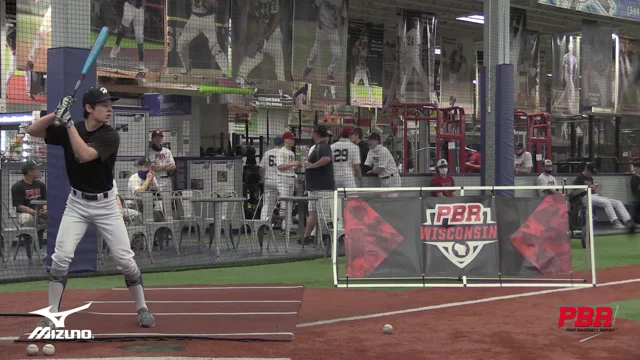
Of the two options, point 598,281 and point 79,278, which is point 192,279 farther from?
point 598,281

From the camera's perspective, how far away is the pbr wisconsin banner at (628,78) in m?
25.0

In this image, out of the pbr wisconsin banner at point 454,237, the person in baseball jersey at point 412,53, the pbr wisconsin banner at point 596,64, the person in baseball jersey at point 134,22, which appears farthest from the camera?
the pbr wisconsin banner at point 596,64

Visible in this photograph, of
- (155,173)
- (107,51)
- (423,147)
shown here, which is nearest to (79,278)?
(155,173)

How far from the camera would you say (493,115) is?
16.8 m

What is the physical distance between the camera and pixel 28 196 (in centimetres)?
1366

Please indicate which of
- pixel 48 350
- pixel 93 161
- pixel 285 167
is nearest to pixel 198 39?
pixel 285 167

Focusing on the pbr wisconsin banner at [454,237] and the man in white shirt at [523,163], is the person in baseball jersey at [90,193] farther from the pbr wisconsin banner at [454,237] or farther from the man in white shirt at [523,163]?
the man in white shirt at [523,163]

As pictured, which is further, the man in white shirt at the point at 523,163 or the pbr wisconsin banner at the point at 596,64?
the pbr wisconsin banner at the point at 596,64

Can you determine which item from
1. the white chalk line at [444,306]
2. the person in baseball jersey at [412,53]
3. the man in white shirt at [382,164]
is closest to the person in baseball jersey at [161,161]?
the man in white shirt at [382,164]

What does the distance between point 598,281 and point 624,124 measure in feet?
72.5

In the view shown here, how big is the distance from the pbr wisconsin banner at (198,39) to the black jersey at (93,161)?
9.89 m

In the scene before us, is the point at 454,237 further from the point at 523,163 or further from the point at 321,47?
the point at 523,163

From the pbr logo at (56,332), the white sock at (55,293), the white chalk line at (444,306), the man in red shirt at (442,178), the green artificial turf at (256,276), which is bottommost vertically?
the green artificial turf at (256,276)

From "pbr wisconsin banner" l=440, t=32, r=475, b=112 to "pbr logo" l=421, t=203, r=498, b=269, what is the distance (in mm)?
15820
